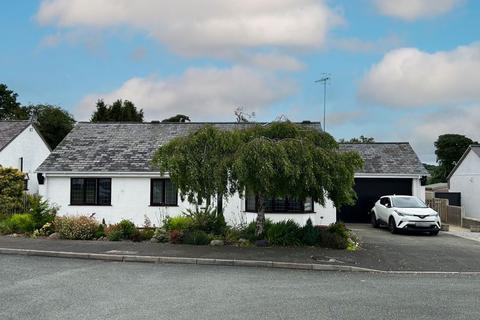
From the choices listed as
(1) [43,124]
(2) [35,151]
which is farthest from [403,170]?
(1) [43,124]

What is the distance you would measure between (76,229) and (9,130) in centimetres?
2052

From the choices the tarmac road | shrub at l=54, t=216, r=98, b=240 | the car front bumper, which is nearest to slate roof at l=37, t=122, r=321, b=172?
shrub at l=54, t=216, r=98, b=240

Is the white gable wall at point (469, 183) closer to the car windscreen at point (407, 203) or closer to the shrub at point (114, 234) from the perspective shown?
the car windscreen at point (407, 203)

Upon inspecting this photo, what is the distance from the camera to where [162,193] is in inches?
903

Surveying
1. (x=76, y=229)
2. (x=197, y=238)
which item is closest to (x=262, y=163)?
(x=197, y=238)

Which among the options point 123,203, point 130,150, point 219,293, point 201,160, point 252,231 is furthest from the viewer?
point 130,150

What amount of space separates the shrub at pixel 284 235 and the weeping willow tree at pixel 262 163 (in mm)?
831

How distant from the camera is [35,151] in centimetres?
3603

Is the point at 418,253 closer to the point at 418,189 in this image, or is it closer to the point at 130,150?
the point at 418,189

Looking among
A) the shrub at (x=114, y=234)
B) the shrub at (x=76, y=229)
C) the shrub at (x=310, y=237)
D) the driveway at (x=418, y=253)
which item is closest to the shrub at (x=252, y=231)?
the shrub at (x=310, y=237)

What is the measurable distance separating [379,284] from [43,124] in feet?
160

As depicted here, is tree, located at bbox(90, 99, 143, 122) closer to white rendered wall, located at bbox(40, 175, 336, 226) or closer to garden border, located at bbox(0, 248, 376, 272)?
white rendered wall, located at bbox(40, 175, 336, 226)

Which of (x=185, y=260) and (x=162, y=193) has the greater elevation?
(x=162, y=193)

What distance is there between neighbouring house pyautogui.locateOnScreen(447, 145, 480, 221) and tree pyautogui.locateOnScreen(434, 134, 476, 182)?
33.9 metres
